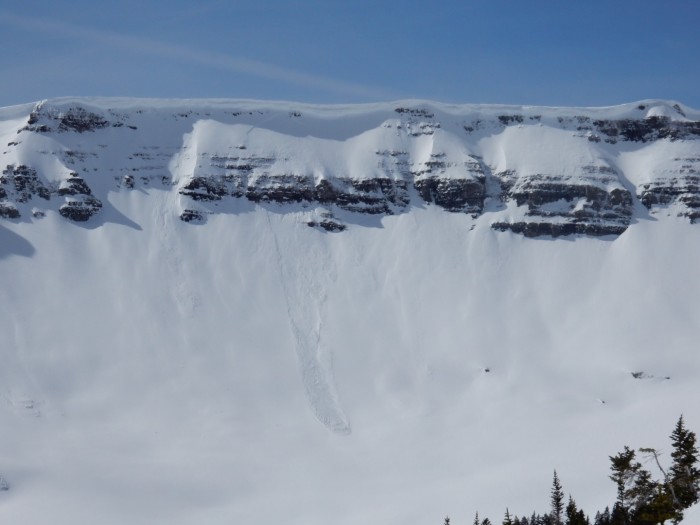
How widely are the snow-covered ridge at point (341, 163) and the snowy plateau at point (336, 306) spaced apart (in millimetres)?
322

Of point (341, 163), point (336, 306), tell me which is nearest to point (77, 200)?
point (341, 163)

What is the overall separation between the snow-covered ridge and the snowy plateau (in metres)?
0.32

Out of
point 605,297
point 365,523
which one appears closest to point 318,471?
point 365,523

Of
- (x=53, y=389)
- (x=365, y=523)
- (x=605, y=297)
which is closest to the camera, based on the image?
(x=365, y=523)

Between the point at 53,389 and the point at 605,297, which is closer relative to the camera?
the point at 53,389

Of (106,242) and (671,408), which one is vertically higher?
(106,242)

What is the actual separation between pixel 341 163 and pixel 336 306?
2571 centimetres

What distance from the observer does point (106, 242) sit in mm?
117688

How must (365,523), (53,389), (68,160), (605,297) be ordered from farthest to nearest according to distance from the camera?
(68,160) → (605,297) → (53,389) → (365,523)

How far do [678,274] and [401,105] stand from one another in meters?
47.4

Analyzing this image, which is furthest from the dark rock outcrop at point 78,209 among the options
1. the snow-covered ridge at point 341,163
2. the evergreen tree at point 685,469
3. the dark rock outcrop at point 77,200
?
the evergreen tree at point 685,469

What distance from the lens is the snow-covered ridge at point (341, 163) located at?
4862 inches

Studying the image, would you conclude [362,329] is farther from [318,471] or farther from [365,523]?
[365,523]

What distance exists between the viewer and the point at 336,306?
368 ft
